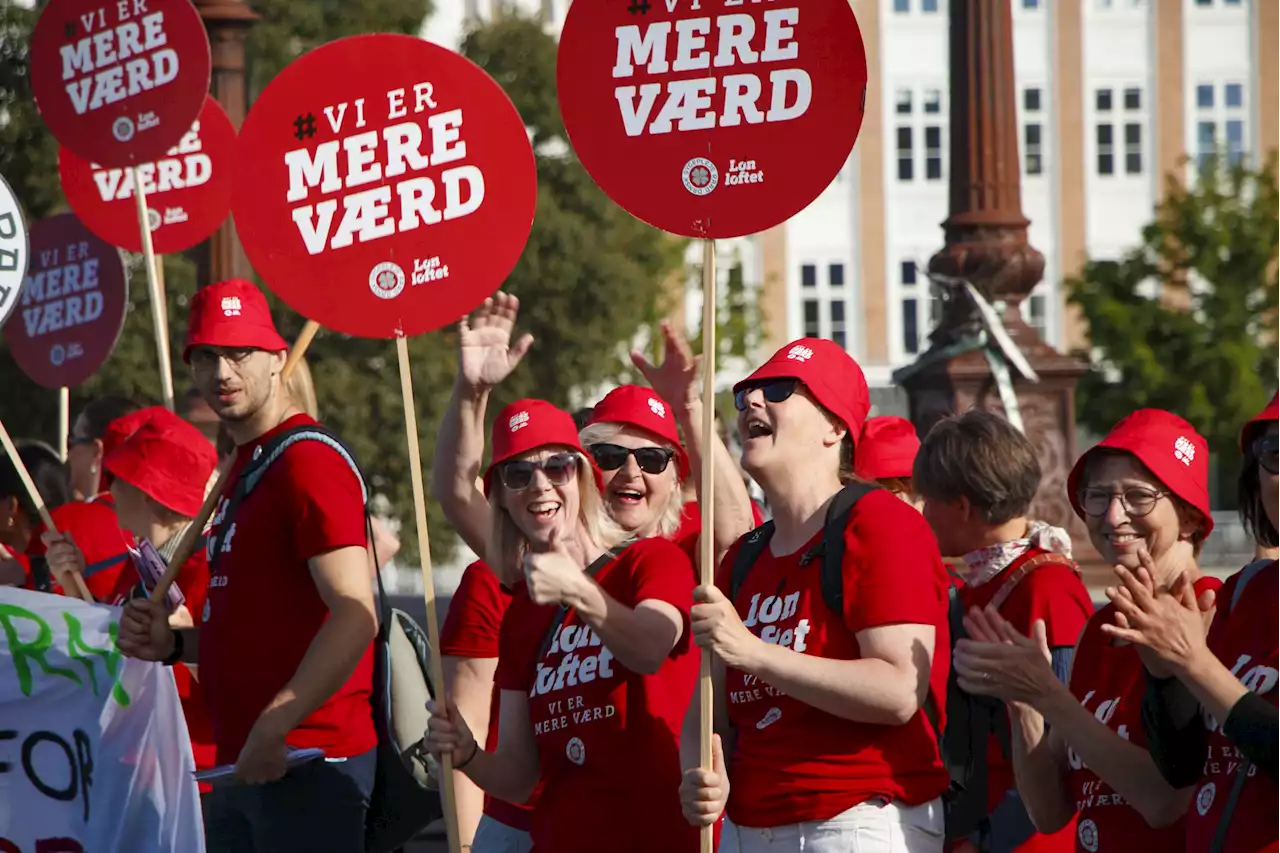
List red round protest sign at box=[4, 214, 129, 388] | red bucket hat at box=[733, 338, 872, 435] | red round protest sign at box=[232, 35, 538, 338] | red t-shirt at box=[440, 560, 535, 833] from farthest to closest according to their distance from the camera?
1. red round protest sign at box=[4, 214, 129, 388]
2. red t-shirt at box=[440, 560, 535, 833]
3. red round protest sign at box=[232, 35, 538, 338]
4. red bucket hat at box=[733, 338, 872, 435]

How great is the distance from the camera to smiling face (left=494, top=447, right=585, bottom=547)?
493 cm

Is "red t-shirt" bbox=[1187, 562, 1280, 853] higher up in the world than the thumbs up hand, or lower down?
lower down

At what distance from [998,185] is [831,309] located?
39.2m

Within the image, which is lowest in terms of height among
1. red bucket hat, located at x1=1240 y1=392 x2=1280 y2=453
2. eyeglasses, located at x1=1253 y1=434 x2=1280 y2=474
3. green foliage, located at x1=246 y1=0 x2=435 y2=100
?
eyeglasses, located at x1=1253 y1=434 x2=1280 y2=474

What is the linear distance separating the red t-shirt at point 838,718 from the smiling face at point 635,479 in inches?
47.8

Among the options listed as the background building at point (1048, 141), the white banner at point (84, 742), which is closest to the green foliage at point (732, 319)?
the background building at point (1048, 141)

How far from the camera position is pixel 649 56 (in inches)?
191

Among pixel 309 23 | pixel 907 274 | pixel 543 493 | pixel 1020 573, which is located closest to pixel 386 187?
pixel 543 493

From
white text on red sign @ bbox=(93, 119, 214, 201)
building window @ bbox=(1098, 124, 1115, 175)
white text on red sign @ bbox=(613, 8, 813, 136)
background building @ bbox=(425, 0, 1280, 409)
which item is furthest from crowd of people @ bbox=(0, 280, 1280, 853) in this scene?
building window @ bbox=(1098, 124, 1115, 175)

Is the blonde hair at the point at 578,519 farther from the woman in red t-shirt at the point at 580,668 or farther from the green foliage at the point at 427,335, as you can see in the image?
the green foliage at the point at 427,335

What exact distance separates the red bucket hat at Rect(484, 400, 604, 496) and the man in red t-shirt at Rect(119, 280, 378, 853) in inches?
16.1

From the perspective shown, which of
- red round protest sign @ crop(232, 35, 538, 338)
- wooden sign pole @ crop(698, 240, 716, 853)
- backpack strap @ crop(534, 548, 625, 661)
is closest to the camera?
wooden sign pole @ crop(698, 240, 716, 853)

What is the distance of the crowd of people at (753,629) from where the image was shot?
4137mm

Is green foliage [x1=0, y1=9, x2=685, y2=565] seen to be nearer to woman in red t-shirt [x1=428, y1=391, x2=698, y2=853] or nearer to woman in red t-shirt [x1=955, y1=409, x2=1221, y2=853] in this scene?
woman in red t-shirt [x1=428, y1=391, x2=698, y2=853]
